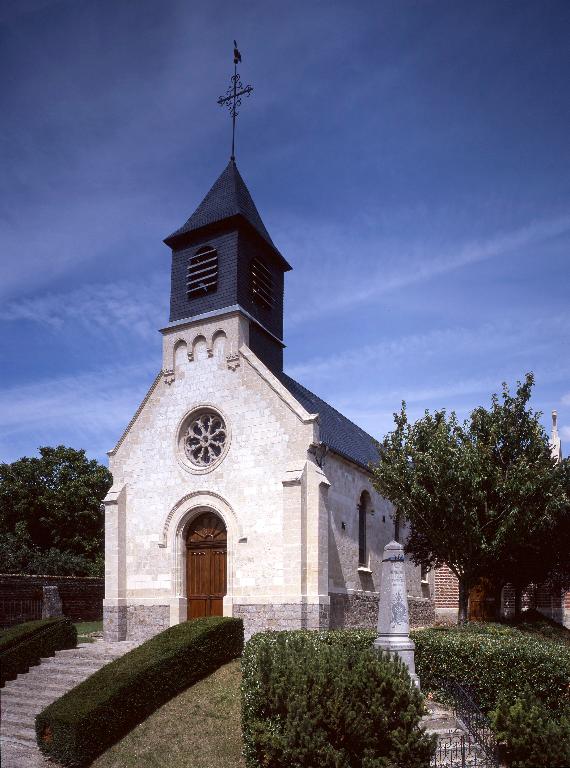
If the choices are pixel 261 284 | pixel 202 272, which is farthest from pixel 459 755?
pixel 202 272

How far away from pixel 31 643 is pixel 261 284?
1303cm

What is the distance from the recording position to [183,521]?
21.3 meters

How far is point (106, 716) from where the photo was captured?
43.0ft

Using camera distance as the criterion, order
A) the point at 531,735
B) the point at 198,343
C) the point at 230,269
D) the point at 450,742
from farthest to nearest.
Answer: the point at 198,343, the point at 230,269, the point at 450,742, the point at 531,735

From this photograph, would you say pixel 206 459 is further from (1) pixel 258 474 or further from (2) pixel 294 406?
(2) pixel 294 406

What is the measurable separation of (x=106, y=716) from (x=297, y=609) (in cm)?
675

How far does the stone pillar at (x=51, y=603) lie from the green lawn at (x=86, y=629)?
3.05 feet

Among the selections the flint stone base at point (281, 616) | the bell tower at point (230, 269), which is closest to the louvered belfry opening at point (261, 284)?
the bell tower at point (230, 269)

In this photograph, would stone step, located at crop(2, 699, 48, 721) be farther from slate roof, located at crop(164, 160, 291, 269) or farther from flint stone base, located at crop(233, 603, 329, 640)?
slate roof, located at crop(164, 160, 291, 269)

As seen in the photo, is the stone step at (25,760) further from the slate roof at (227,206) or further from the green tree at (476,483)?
the slate roof at (227,206)

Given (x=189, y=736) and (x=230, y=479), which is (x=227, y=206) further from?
(x=189, y=736)

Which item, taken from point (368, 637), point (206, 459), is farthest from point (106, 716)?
point (206, 459)

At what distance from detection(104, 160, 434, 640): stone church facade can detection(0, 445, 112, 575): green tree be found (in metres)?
17.9

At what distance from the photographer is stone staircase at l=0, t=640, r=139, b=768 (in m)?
12.6
